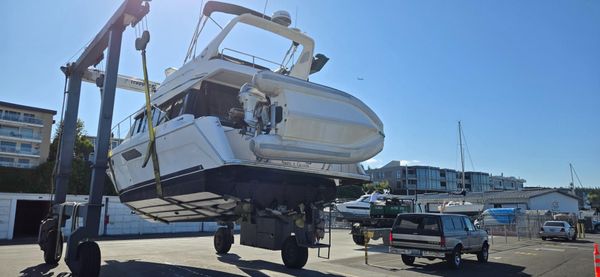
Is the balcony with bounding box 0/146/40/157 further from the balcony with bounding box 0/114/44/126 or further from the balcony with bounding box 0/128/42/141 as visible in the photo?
the balcony with bounding box 0/114/44/126

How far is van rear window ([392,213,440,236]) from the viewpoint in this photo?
449 inches

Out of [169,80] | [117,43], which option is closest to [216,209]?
[169,80]

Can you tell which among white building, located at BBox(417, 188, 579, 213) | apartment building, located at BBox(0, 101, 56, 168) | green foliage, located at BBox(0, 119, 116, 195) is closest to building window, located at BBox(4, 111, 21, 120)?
apartment building, located at BBox(0, 101, 56, 168)

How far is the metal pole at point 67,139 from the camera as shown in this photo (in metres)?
10.0

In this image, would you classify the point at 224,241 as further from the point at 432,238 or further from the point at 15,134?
the point at 15,134

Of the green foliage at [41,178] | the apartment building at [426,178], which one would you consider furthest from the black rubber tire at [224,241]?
the apartment building at [426,178]

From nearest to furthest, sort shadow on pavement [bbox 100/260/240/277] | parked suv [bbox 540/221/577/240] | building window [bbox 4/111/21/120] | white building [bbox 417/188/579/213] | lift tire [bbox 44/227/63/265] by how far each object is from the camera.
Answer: shadow on pavement [bbox 100/260/240/277] < lift tire [bbox 44/227/63/265] < parked suv [bbox 540/221/577/240] < white building [bbox 417/188/579/213] < building window [bbox 4/111/21/120]

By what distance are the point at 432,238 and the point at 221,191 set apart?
656cm

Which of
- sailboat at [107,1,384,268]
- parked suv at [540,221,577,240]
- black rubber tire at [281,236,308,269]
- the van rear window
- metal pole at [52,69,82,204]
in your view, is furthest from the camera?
parked suv at [540,221,577,240]

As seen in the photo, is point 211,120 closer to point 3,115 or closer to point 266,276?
point 266,276

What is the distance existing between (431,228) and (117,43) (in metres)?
8.70

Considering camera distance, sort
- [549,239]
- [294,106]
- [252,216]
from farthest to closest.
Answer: [549,239]
[252,216]
[294,106]

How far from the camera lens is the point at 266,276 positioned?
868 centimetres

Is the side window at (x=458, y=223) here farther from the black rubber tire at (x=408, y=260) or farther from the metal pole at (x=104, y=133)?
the metal pole at (x=104, y=133)
